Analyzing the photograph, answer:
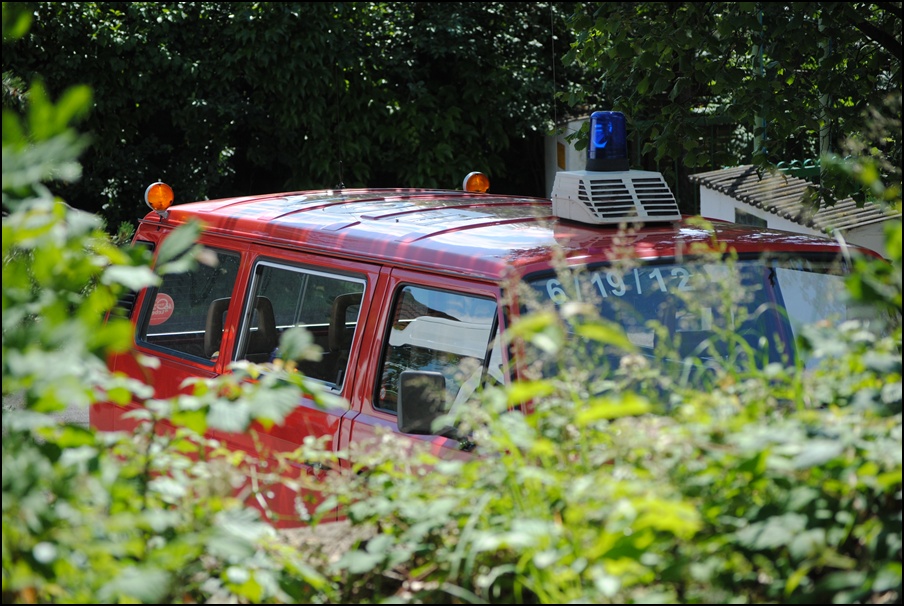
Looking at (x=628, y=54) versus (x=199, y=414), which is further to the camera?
(x=628, y=54)

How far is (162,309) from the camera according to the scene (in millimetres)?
5543

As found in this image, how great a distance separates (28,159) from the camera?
187cm

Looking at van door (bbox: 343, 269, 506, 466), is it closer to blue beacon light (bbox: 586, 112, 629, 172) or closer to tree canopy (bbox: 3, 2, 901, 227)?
blue beacon light (bbox: 586, 112, 629, 172)

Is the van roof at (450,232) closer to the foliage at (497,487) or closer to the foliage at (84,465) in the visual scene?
the foliage at (497,487)

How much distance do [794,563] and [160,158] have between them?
47.0 feet

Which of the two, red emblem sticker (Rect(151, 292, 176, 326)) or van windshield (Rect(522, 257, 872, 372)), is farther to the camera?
red emblem sticker (Rect(151, 292, 176, 326))

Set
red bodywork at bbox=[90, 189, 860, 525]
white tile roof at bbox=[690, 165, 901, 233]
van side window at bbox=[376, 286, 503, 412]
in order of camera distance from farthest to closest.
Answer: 1. white tile roof at bbox=[690, 165, 901, 233]
2. red bodywork at bbox=[90, 189, 860, 525]
3. van side window at bbox=[376, 286, 503, 412]

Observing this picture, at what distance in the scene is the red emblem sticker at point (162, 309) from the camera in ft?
18.1

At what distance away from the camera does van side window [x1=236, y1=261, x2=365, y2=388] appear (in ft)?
14.8

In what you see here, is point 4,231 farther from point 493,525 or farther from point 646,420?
point 646,420

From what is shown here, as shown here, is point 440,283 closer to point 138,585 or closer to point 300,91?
point 138,585

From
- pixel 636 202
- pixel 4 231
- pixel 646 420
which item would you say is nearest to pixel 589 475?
pixel 646 420

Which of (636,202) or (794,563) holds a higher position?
(636,202)

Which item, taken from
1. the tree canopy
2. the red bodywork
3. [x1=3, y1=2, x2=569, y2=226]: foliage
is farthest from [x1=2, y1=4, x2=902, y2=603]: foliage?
[x1=3, y1=2, x2=569, y2=226]: foliage
